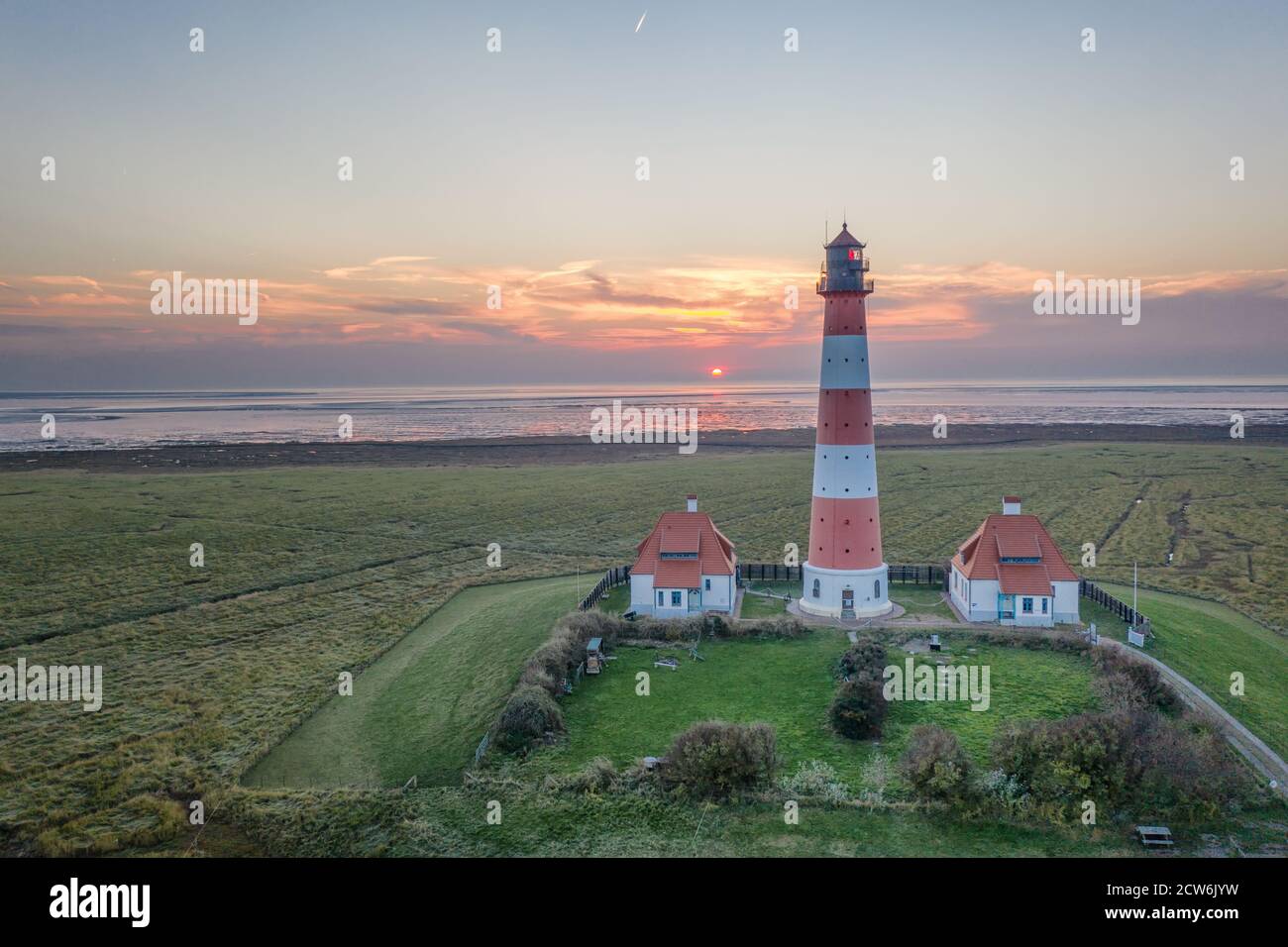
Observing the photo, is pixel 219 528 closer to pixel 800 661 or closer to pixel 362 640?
pixel 362 640

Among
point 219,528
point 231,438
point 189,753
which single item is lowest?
point 189,753

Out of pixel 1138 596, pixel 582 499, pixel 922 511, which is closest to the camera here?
pixel 1138 596

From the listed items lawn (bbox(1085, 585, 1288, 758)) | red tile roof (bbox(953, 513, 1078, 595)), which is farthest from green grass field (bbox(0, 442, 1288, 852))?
red tile roof (bbox(953, 513, 1078, 595))

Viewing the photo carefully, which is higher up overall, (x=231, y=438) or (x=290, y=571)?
(x=231, y=438)

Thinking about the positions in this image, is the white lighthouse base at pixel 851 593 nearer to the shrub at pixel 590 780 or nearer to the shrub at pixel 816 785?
the shrub at pixel 816 785

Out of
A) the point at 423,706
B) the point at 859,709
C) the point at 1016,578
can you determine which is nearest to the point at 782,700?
the point at 859,709

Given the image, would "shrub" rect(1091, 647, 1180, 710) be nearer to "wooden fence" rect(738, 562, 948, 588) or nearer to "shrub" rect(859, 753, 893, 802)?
"shrub" rect(859, 753, 893, 802)
